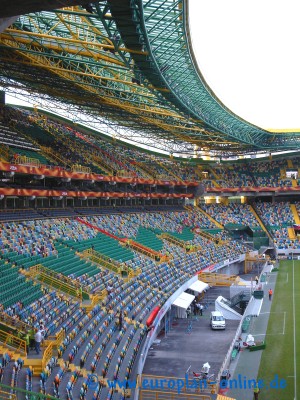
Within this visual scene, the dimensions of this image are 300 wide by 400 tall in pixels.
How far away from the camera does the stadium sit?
17369mm

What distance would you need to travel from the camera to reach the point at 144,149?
66000 millimetres

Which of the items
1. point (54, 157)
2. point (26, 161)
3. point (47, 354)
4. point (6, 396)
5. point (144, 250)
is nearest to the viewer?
point (6, 396)

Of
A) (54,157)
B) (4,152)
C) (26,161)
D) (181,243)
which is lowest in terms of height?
(181,243)

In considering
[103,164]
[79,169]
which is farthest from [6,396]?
[103,164]

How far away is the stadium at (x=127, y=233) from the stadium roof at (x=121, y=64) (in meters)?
0.15

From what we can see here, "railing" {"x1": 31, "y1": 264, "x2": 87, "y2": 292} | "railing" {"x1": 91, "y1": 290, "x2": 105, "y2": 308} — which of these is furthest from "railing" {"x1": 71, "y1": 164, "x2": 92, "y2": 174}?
"railing" {"x1": 91, "y1": 290, "x2": 105, "y2": 308}

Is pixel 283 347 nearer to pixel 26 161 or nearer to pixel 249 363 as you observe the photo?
pixel 249 363

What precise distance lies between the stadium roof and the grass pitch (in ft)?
49.3

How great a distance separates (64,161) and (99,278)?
64.9ft

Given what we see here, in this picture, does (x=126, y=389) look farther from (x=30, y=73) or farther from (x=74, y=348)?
(x=30, y=73)

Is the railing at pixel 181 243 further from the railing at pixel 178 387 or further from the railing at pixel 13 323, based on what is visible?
the railing at pixel 13 323

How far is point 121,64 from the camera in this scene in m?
24.8

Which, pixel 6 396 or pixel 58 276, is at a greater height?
pixel 6 396

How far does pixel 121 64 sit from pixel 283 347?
54.7 ft
